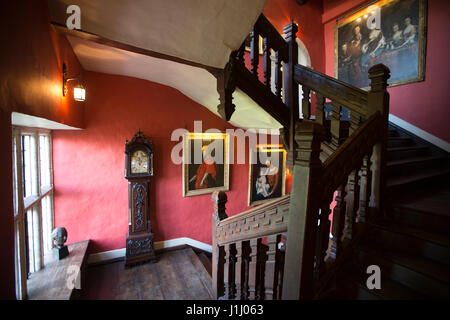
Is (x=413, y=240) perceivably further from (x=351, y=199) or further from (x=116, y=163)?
(x=116, y=163)

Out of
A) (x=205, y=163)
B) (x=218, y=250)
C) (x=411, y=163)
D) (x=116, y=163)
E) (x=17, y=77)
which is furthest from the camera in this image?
A: (x=205, y=163)

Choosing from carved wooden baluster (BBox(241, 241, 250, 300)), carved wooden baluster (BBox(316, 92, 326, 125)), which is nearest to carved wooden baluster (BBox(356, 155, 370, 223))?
carved wooden baluster (BBox(316, 92, 326, 125))

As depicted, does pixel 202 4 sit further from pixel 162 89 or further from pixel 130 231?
pixel 130 231

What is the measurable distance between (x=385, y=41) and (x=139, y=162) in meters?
5.13

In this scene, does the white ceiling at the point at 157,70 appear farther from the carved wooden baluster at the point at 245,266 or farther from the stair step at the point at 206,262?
the stair step at the point at 206,262

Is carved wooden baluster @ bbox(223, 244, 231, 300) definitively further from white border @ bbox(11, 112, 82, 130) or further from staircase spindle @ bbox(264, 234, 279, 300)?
white border @ bbox(11, 112, 82, 130)

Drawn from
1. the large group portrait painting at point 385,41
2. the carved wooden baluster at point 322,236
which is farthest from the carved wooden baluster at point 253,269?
the large group portrait painting at point 385,41

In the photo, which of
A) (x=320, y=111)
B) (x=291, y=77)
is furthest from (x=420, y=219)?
(x=291, y=77)

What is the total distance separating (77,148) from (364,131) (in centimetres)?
381

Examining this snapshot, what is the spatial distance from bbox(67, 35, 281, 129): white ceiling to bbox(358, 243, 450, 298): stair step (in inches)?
67.1

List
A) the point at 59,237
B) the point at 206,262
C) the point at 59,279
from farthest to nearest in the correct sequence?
the point at 206,262 → the point at 59,237 → the point at 59,279

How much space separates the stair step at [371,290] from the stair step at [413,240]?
11.4 inches

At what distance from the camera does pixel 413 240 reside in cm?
152
